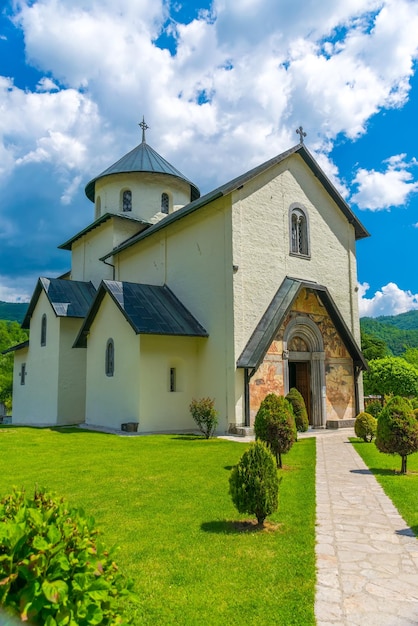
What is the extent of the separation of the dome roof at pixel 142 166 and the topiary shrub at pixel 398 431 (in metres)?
18.9

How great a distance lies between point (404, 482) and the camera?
27.5 ft

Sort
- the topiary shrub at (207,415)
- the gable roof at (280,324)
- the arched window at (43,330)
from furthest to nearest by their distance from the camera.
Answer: the arched window at (43,330)
the gable roof at (280,324)
the topiary shrub at (207,415)

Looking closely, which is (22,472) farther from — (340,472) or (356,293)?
(356,293)

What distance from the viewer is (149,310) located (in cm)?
1725

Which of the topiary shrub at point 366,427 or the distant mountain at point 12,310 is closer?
the topiary shrub at point 366,427

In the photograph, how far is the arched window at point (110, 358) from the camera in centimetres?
1788

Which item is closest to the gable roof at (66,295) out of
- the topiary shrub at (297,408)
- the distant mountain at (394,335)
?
the topiary shrub at (297,408)

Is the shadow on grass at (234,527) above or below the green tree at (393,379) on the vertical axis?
below

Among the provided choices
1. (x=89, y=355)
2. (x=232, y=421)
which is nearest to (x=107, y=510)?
(x=232, y=421)

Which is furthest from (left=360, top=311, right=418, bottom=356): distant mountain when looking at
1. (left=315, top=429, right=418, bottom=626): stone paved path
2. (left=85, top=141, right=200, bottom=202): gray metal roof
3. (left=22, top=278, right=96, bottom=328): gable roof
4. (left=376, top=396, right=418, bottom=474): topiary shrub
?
(left=315, top=429, right=418, bottom=626): stone paved path

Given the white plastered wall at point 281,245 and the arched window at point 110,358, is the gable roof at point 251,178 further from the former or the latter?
the arched window at point 110,358

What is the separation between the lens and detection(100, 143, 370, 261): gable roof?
1684cm

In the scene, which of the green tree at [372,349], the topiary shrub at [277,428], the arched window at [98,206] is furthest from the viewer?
the green tree at [372,349]

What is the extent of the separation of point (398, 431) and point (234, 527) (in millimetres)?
4669
